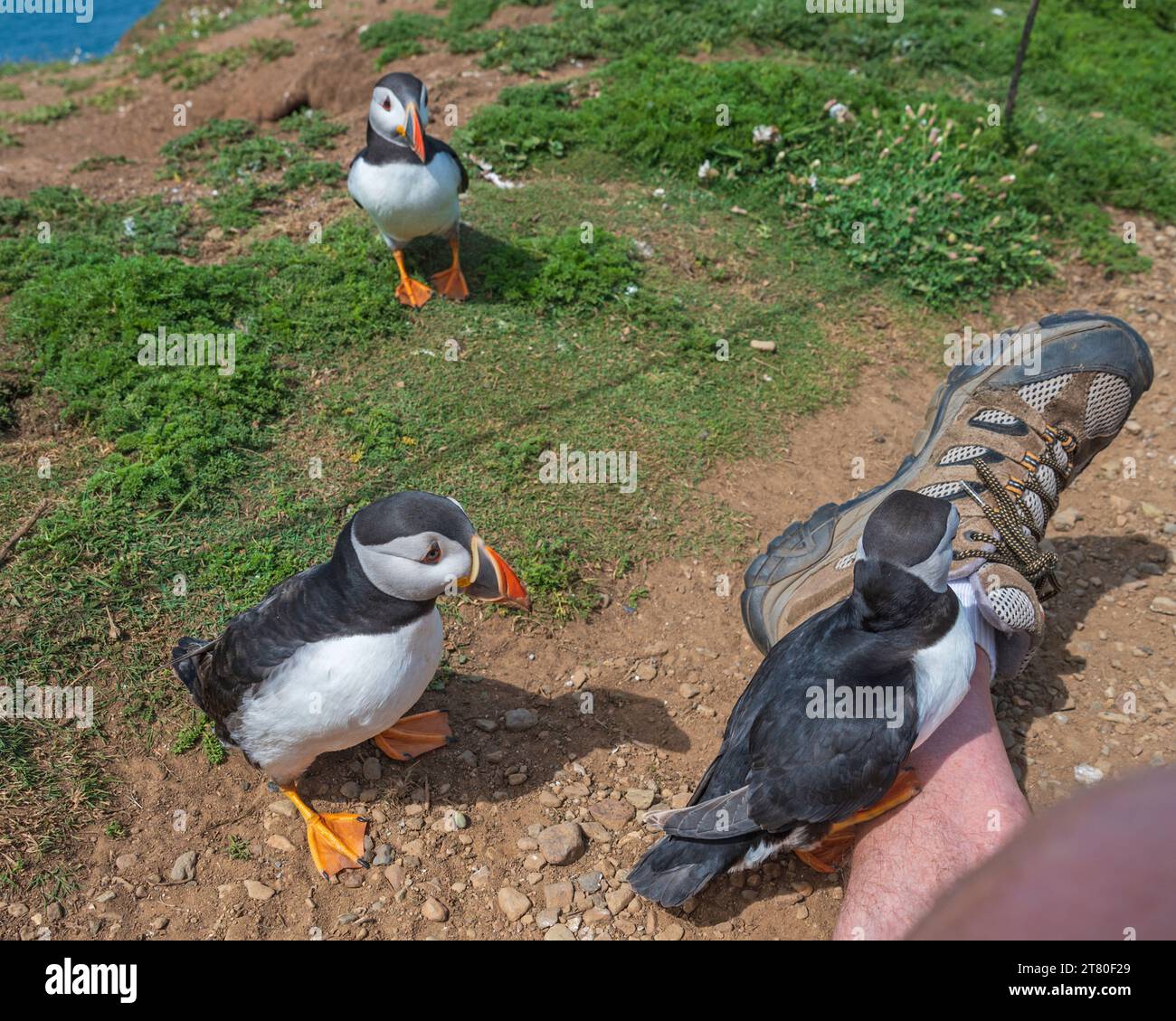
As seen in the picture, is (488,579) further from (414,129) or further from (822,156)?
(822,156)

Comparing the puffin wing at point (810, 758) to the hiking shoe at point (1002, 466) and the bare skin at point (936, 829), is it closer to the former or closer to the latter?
the bare skin at point (936, 829)

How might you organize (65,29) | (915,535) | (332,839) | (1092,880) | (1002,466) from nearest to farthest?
(1092,880) < (915,535) < (332,839) < (1002,466) < (65,29)

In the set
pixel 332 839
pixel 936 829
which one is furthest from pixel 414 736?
pixel 936 829

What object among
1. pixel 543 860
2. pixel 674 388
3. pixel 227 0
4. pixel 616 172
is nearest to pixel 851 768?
pixel 543 860

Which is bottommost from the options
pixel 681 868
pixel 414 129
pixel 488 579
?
pixel 681 868

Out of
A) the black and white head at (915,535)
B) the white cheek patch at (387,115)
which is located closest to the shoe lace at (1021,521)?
the black and white head at (915,535)

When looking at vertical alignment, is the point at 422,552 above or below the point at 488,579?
above
